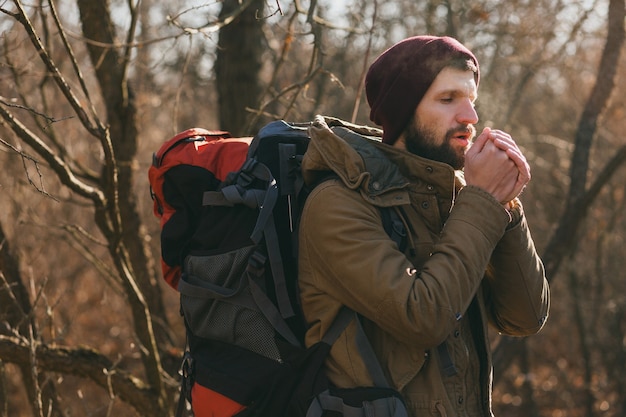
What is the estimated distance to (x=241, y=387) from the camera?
Answer: 238cm

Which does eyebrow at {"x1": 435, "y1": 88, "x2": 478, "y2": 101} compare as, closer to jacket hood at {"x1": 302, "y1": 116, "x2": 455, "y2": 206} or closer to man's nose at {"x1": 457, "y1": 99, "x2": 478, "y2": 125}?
man's nose at {"x1": 457, "y1": 99, "x2": 478, "y2": 125}

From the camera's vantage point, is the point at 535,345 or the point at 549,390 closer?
the point at 549,390

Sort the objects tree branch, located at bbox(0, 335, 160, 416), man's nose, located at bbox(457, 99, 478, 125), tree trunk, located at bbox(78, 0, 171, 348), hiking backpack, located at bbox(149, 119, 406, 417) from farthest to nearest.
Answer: tree trunk, located at bbox(78, 0, 171, 348) < tree branch, located at bbox(0, 335, 160, 416) < man's nose, located at bbox(457, 99, 478, 125) < hiking backpack, located at bbox(149, 119, 406, 417)

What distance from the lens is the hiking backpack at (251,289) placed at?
2332 mm

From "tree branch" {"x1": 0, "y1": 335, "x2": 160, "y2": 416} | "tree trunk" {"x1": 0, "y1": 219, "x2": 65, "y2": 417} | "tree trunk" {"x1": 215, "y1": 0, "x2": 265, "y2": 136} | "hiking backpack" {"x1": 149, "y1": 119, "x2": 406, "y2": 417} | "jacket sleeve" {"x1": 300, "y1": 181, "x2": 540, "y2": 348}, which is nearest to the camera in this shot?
"jacket sleeve" {"x1": 300, "y1": 181, "x2": 540, "y2": 348}

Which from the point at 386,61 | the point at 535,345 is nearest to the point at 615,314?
the point at 535,345

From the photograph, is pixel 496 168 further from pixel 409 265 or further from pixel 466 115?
pixel 409 265

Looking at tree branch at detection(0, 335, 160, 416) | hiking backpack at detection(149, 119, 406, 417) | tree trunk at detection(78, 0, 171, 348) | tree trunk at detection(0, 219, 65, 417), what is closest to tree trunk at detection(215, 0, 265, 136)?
tree trunk at detection(78, 0, 171, 348)

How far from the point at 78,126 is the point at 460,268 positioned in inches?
266

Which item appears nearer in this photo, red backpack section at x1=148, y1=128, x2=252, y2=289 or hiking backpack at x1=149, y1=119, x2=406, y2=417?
hiking backpack at x1=149, y1=119, x2=406, y2=417

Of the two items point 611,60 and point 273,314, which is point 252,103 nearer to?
point 611,60

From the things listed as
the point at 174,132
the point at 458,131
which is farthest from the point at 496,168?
the point at 174,132

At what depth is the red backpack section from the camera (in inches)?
101

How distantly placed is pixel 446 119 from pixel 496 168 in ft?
0.86
